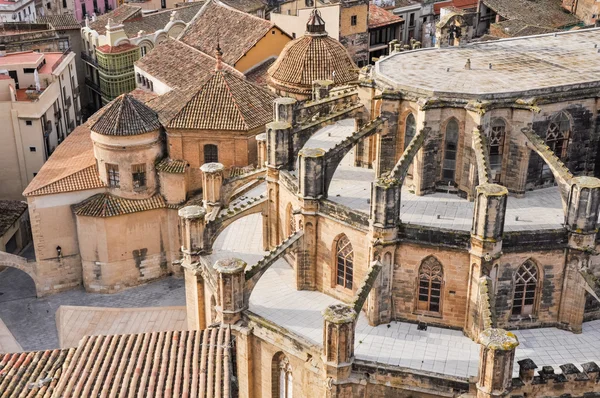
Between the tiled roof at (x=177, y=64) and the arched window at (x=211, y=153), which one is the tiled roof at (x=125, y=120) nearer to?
the arched window at (x=211, y=153)

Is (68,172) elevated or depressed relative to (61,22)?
depressed

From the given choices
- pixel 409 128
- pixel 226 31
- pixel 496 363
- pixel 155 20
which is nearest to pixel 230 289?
pixel 496 363

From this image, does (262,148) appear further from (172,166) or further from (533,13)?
(533,13)

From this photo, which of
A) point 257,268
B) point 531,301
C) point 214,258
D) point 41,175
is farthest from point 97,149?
point 531,301

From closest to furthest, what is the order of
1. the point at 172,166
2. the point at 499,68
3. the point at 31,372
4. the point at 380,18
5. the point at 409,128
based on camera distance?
1. the point at 31,372
2. the point at 409,128
3. the point at 499,68
4. the point at 172,166
5. the point at 380,18

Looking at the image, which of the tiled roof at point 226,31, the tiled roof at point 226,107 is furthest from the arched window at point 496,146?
the tiled roof at point 226,31

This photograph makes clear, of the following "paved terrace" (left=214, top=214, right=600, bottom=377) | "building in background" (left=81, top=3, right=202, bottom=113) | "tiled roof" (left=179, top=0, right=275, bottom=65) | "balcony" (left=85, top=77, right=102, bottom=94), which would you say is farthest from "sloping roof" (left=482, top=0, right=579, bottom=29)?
"paved terrace" (left=214, top=214, right=600, bottom=377)

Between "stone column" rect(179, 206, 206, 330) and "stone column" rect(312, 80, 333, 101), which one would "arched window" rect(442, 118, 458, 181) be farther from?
"stone column" rect(312, 80, 333, 101)
